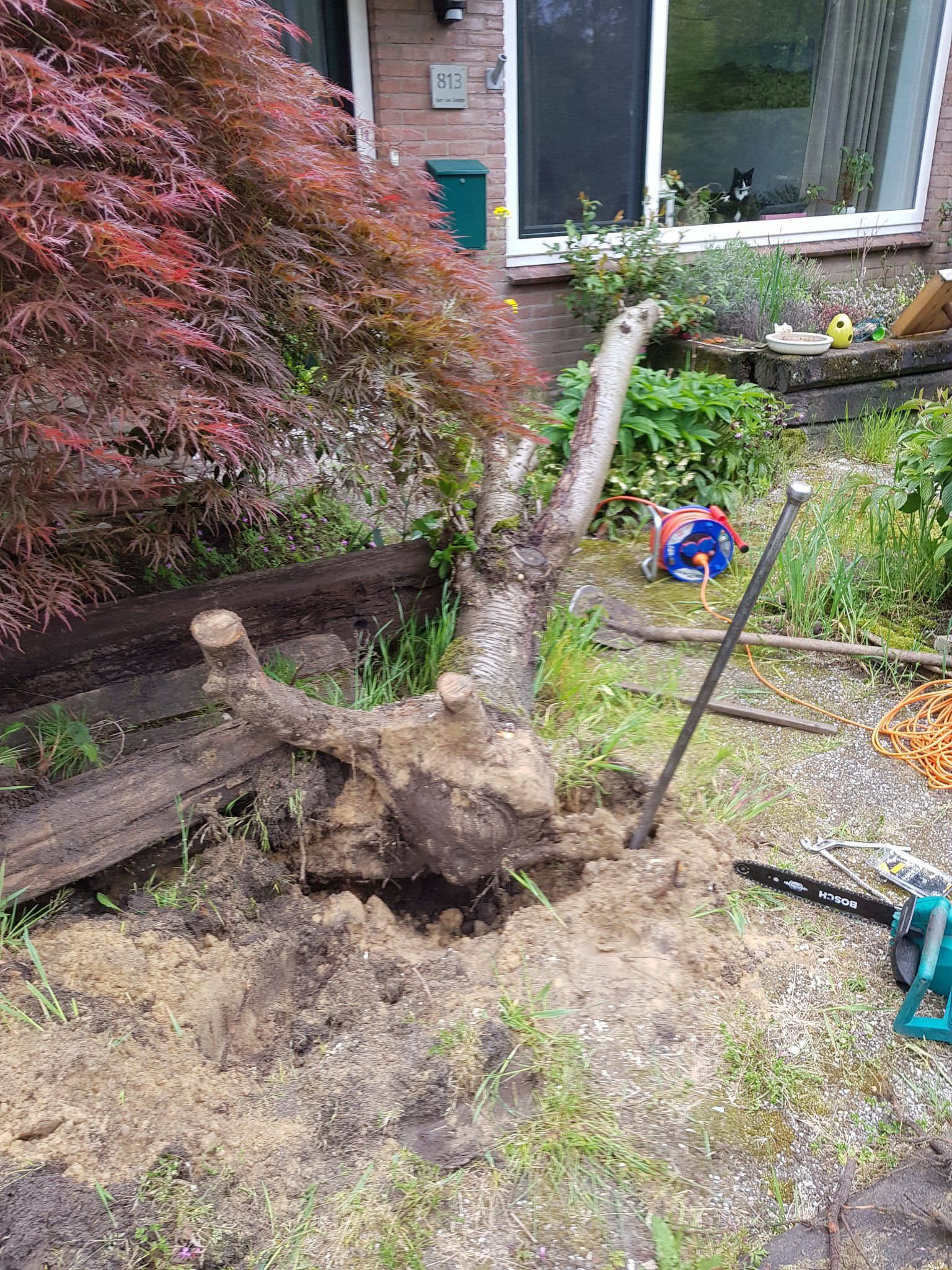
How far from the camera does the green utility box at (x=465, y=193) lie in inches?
204

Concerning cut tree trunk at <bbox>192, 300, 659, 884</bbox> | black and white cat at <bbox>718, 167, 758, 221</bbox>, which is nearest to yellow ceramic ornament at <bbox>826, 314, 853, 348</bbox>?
black and white cat at <bbox>718, 167, 758, 221</bbox>

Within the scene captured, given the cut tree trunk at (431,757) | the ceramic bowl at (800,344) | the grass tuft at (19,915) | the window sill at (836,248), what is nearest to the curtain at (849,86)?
the window sill at (836,248)

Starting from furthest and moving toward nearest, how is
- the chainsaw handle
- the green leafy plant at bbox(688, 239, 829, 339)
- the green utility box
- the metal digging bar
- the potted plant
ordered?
the potted plant, the green leafy plant at bbox(688, 239, 829, 339), the green utility box, the chainsaw handle, the metal digging bar

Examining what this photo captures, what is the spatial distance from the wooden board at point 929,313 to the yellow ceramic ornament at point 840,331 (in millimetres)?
611

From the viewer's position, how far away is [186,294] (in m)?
1.85

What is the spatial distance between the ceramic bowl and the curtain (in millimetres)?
2719

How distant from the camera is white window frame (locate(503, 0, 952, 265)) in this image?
5547 millimetres

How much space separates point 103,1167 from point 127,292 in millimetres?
1534

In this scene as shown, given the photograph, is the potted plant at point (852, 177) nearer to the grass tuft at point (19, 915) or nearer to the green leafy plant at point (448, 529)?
the green leafy plant at point (448, 529)

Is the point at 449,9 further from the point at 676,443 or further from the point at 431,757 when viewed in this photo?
the point at 431,757

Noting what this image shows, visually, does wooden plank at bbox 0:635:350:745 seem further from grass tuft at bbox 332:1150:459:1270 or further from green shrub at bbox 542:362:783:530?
green shrub at bbox 542:362:783:530

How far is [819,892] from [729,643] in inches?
28.9

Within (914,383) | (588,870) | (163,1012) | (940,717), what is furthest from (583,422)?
(914,383)

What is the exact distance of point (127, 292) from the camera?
1657 millimetres
